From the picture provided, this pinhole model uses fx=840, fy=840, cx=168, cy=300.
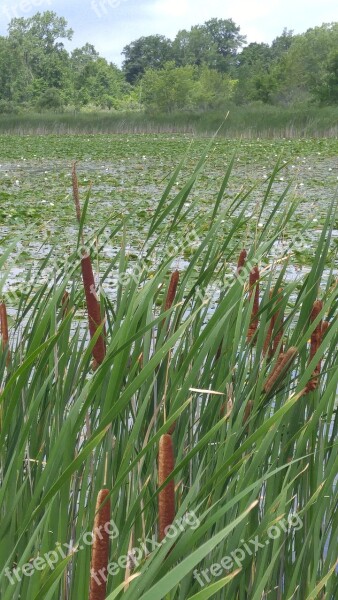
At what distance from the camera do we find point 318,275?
1.35 meters

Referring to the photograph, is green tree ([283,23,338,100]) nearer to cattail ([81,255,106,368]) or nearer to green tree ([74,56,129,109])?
green tree ([74,56,129,109])

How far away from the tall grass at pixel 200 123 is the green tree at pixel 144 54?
166 feet

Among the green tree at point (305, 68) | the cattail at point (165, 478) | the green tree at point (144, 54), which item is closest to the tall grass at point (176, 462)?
the cattail at point (165, 478)

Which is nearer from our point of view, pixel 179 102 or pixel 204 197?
pixel 204 197

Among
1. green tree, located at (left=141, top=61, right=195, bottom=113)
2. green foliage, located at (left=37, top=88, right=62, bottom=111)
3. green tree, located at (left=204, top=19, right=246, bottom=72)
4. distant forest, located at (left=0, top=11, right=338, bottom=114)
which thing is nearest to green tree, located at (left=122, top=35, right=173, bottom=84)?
distant forest, located at (left=0, top=11, right=338, bottom=114)

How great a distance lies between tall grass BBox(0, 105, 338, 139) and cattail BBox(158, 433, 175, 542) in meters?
21.3

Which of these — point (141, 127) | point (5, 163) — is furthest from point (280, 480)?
point (141, 127)

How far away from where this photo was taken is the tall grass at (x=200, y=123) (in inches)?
877

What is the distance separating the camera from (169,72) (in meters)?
50.0

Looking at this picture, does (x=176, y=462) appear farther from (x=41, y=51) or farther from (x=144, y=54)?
(x=144, y=54)

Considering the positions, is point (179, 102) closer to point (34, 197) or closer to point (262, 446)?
point (34, 197)

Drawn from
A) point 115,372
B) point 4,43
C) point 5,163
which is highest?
point 4,43

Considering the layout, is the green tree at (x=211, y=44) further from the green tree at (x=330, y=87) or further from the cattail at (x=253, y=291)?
the cattail at (x=253, y=291)

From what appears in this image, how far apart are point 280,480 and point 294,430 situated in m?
0.09
